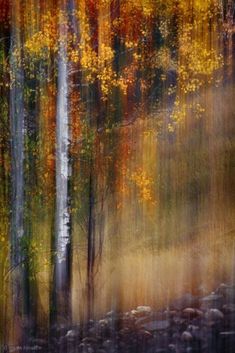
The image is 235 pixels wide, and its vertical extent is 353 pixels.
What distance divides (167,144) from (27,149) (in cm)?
84

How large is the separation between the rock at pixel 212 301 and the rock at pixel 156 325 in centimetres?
23

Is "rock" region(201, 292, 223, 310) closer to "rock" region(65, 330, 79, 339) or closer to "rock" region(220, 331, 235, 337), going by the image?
"rock" region(220, 331, 235, 337)

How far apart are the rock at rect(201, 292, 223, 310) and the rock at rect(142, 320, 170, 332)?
232 millimetres

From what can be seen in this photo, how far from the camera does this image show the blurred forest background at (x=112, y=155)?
10.3ft

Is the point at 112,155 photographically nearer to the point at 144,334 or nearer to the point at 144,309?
the point at 144,309

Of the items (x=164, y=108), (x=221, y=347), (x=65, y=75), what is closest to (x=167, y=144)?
(x=164, y=108)

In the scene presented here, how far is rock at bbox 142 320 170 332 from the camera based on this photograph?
10.2 ft

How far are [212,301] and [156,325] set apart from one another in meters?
0.35

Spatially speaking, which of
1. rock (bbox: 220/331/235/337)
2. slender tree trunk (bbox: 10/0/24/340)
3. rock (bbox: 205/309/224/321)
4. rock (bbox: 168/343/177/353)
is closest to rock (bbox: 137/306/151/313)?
rock (bbox: 168/343/177/353)

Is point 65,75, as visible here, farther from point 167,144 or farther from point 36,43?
point 167,144

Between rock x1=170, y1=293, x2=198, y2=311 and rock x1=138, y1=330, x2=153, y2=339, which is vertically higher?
rock x1=170, y1=293, x2=198, y2=311

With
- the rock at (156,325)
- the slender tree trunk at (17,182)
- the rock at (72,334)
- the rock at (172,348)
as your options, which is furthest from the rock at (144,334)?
the slender tree trunk at (17,182)

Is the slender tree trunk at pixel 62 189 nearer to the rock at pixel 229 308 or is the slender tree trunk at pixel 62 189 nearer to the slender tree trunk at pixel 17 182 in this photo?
the slender tree trunk at pixel 17 182

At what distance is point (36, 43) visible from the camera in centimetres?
321
